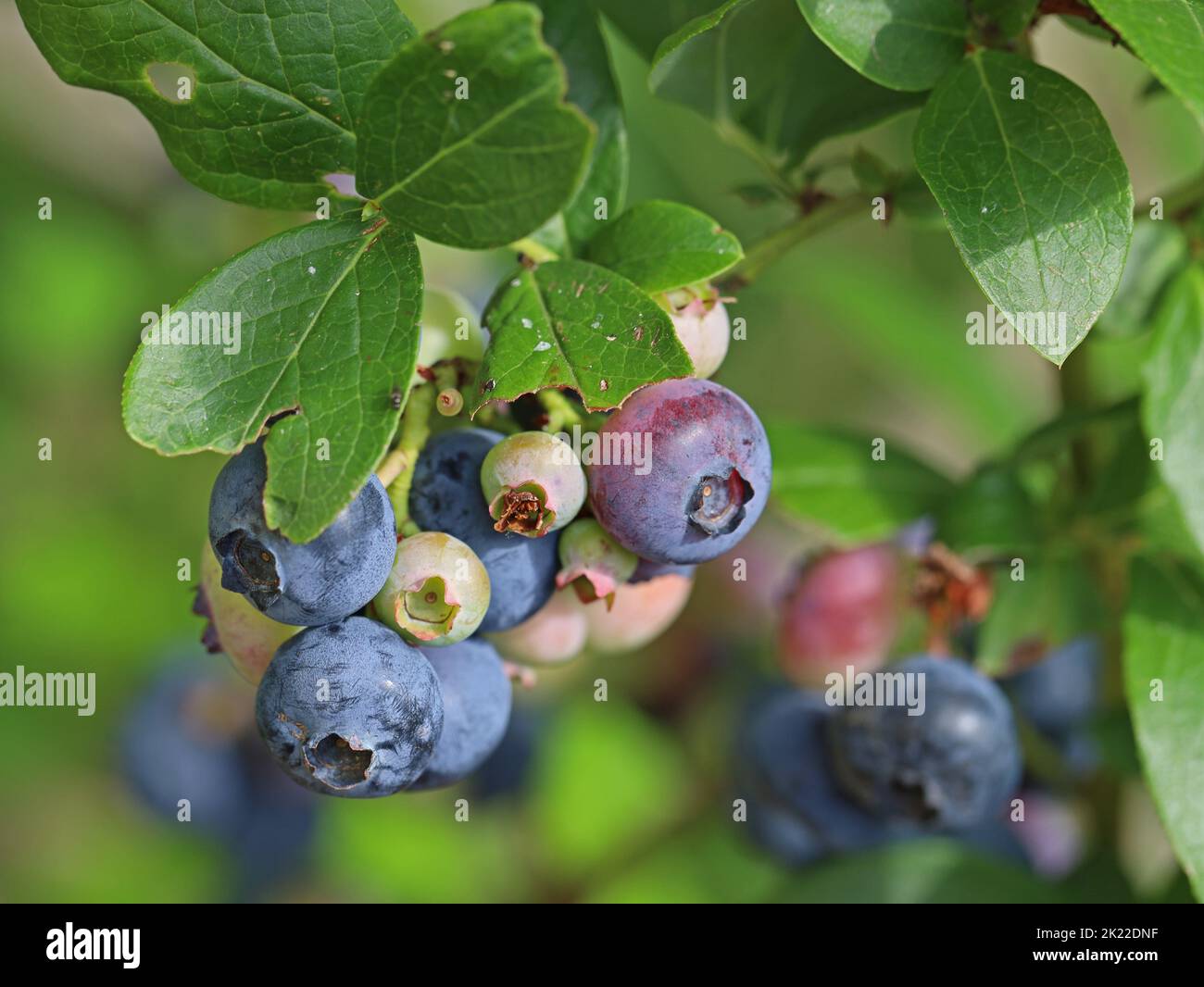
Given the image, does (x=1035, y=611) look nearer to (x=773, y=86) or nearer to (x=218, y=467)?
(x=773, y=86)

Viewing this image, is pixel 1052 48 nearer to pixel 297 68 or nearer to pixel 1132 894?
pixel 1132 894

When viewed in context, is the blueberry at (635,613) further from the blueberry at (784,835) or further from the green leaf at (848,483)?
the blueberry at (784,835)

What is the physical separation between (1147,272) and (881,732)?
1.87 feet

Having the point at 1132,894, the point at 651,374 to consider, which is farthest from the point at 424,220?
the point at 1132,894

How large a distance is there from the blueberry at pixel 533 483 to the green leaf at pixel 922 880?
0.86 meters

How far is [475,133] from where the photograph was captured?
29.3 inches

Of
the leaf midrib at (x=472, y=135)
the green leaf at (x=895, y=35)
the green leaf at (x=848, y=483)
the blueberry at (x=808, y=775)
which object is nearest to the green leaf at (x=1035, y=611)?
the green leaf at (x=848, y=483)

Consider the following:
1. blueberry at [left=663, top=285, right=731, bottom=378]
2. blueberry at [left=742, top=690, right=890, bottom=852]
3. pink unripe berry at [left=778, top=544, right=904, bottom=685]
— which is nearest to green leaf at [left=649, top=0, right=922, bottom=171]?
blueberry at [left=663, top=285, right=731, bottom=378]

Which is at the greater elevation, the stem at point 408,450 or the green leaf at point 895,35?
the green leaf at point 895,35

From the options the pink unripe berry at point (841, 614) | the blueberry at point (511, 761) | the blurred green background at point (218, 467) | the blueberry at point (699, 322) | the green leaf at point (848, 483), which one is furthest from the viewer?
the blurred green background at point (218, 467)

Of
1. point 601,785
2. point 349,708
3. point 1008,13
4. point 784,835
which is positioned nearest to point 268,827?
point 601,785

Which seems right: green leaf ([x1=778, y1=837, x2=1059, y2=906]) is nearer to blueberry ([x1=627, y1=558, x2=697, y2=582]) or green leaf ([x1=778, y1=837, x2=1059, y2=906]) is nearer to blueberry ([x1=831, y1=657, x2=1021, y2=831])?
blueberry ([x1=831, y1=657, x2=1021, y2=831])

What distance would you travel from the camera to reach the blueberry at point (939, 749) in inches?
50.2
